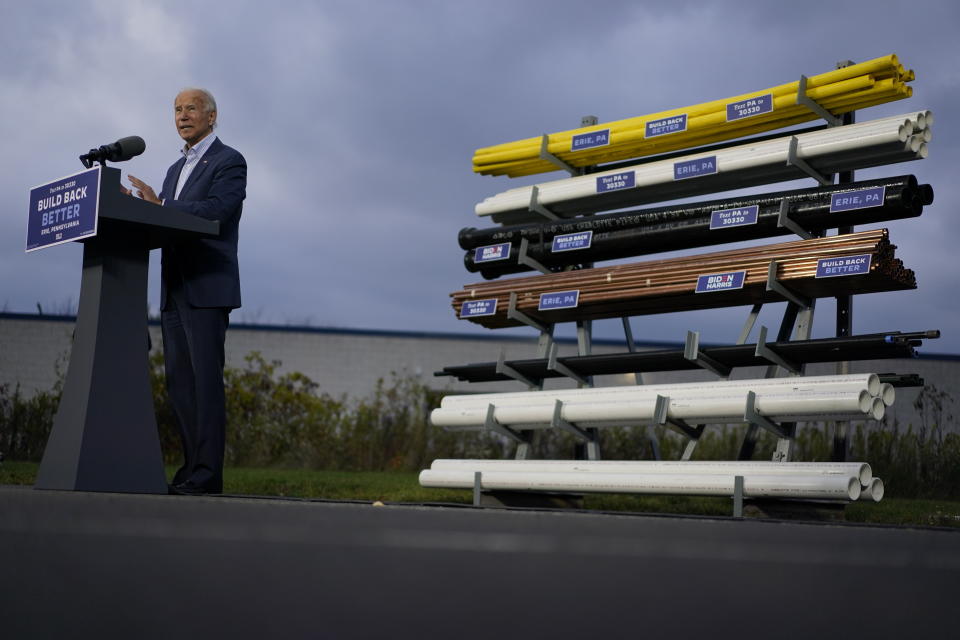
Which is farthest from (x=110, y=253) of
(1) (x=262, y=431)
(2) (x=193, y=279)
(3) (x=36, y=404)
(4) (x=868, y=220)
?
(1) (x=262, y=431)

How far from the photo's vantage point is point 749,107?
5.70 m

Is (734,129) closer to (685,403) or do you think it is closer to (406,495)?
(685,403)

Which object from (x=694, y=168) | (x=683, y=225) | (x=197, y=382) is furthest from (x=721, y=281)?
(x=197, y=382)

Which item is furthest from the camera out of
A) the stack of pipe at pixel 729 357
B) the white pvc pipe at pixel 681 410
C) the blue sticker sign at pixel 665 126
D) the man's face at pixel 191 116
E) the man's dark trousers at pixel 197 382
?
the blue sticker sign at pixel 665 126

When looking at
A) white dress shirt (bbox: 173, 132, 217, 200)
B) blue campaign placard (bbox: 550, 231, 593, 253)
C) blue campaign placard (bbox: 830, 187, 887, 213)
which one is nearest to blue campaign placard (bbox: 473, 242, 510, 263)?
blue campaign placard (bbox: 550, 231, 593, 253)

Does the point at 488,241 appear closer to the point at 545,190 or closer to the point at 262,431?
the point at 545,190

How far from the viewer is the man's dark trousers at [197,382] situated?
4.11 m

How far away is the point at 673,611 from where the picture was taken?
171cm

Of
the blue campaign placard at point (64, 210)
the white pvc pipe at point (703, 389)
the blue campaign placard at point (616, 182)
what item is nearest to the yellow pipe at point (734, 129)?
the blue campaign placard at point (616, 182)

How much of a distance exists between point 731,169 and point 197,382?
3201mm

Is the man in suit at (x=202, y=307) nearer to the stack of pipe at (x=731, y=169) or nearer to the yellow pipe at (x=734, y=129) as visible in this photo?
the stack of pipe at (x=731, y=169)

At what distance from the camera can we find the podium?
3.47 meters

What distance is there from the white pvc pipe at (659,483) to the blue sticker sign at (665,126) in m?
2.13

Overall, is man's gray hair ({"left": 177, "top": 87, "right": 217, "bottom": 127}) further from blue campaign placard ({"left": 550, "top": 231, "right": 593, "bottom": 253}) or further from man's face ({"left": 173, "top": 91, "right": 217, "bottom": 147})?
blue campaign placard ({"left": 550, "top": 231, "right": 593, "bottom": 253})
